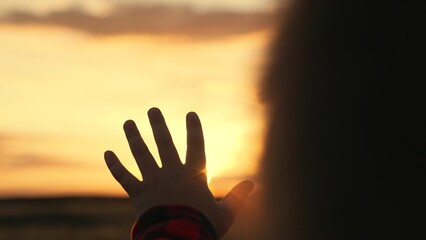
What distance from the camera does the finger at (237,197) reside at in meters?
1.71

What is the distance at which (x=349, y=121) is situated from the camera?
157cm

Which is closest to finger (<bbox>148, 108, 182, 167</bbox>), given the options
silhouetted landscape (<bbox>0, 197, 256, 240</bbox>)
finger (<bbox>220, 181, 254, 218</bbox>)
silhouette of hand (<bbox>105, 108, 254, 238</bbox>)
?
silhouette of hand (<bbox>105, 108, 254, 238</bbox>)

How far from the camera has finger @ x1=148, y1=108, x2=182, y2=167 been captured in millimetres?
1696

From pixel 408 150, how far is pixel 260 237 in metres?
0.28

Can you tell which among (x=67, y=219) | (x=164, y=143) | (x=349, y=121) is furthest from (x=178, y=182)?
(x=67, y=219)

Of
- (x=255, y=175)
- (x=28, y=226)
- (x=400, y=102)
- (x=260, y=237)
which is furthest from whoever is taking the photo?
(x=28, y=226)

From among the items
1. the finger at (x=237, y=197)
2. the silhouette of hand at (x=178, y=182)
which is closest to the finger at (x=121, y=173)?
the silhouette of hand at (x=178, y=182)

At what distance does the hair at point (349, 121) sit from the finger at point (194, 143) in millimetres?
130

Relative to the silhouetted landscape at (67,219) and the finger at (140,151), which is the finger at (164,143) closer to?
the finger at (140,151)

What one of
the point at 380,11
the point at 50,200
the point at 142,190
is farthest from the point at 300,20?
the point at 50,200

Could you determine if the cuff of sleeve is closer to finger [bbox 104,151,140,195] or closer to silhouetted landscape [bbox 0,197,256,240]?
finger [bbox 104,151,140,195]

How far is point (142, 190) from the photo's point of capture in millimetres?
1711

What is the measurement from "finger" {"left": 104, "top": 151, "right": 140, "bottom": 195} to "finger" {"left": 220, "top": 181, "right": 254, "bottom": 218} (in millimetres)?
151

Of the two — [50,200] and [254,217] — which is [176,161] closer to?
[254,217]
